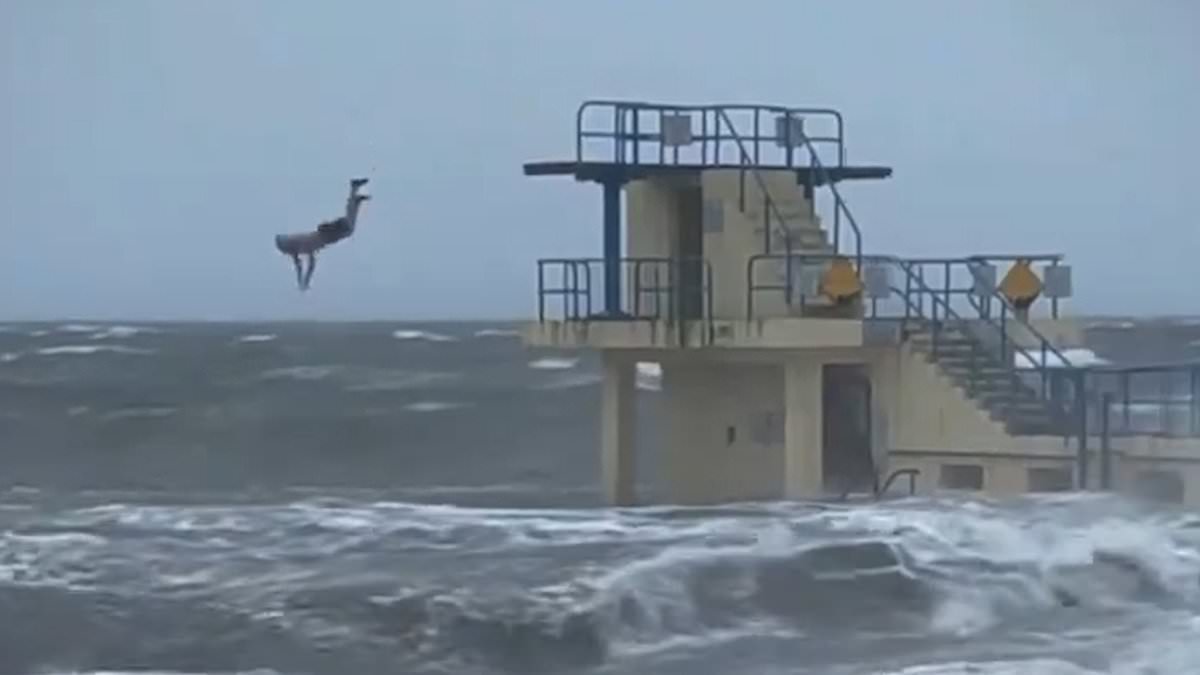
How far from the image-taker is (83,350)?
306 ft

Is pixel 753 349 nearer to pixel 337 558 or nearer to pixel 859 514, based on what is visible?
pixel 859 514

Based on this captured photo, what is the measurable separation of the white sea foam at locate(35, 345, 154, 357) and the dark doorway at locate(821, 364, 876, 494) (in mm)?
61527

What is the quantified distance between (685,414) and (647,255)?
1.91 meters

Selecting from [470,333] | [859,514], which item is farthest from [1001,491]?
[470,333]

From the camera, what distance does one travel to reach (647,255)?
107ft

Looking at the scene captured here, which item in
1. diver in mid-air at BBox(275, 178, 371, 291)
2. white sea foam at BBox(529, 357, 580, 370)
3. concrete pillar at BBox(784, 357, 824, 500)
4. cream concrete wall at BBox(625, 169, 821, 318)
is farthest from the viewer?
white sea foam at BBox(529, 357, 580, 370)

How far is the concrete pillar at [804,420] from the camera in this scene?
99.5 feet

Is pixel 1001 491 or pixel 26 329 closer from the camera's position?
pixel 1001 491

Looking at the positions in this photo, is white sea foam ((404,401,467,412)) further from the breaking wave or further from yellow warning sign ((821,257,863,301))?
yellow warning sign ((821,257,863,301))

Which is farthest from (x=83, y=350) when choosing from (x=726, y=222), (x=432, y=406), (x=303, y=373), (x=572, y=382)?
(x=726, y=222)

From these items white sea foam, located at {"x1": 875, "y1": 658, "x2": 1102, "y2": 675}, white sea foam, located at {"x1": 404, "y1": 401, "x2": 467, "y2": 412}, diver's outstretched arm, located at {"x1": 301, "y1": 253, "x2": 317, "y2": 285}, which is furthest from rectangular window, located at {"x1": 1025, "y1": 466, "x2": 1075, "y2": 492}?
white sea foam, located at {"x1": 404, "y1": 401, "x2": 467, "y2": 412}

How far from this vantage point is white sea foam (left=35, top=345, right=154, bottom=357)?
91500 millimetres

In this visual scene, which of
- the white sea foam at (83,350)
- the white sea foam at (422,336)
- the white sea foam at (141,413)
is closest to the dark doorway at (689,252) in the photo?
the white sea foam at (141,413)

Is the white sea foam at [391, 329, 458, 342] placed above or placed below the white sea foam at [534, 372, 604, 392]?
above
